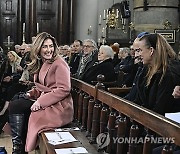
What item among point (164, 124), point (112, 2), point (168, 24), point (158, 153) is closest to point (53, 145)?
point (158, 153)

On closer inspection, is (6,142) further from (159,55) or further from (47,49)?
(159,55)

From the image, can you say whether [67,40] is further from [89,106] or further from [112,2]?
[89,106]

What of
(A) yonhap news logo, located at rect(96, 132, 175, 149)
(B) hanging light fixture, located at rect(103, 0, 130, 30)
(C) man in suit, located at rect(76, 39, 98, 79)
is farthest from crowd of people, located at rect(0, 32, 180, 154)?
(B) hanging light fixture, located at rect(103, 0, 130, 30)

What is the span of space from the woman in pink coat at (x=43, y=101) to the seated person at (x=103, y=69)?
60.5 inches

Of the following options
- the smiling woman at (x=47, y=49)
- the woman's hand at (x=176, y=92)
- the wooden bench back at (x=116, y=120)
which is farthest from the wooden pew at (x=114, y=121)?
the smiling woman at (x=47, y=49)

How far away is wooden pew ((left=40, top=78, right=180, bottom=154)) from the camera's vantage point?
2.06 m

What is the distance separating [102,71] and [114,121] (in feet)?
8.43

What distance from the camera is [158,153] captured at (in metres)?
2.28

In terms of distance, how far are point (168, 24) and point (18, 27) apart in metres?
4.54

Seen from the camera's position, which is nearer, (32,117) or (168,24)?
(32,117)

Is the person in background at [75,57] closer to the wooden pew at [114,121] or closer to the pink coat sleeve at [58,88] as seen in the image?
the wooden pew at [114,121]

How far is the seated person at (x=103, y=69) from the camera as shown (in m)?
5.26

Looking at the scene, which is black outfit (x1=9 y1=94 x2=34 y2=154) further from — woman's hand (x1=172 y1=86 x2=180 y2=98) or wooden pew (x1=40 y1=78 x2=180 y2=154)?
woman's hand (x1=172 y1=86 x2=180 y2=98)

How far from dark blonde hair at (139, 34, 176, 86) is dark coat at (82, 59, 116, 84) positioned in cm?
228
